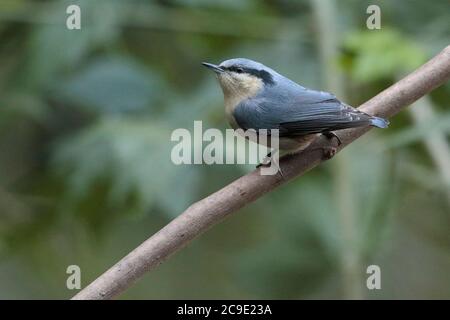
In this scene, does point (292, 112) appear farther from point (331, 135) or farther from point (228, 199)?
point (228, 199)

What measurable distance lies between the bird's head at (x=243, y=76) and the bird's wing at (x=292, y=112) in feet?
0.15

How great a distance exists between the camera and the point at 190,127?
3992 millimetres

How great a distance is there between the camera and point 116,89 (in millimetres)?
4297

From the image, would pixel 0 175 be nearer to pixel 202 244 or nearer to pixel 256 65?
pixel 202 244

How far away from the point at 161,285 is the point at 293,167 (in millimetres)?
2402

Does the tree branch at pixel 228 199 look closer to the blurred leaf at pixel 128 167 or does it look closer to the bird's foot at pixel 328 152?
the bird's foot at pixel 328 152

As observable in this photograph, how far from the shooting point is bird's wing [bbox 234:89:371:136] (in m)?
2.99

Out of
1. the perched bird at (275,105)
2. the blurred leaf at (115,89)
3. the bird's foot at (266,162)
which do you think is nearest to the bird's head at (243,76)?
the perched bird at (275,105)

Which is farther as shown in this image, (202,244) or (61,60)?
(202,244)

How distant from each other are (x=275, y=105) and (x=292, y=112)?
0.06 meters

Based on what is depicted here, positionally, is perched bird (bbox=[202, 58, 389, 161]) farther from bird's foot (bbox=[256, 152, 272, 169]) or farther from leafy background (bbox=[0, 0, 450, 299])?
leafy background (bbox=[0, 0, 450, 299])

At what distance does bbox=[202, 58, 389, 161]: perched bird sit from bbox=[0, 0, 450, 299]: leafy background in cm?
61
